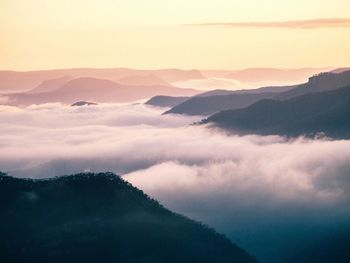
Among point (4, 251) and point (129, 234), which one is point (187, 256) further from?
point (4, 251)

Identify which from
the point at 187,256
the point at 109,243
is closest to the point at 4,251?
the point at 109,243

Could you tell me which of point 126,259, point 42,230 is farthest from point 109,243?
point 42,230

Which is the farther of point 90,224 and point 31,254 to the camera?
point 90,224

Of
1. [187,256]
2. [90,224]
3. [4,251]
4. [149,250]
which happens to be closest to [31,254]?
[4,251]

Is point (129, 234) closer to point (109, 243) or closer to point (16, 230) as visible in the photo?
point (109, 243)

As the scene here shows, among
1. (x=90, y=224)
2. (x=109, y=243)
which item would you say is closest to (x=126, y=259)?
(x=109, y=243)

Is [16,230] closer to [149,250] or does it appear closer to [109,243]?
[109,243]
